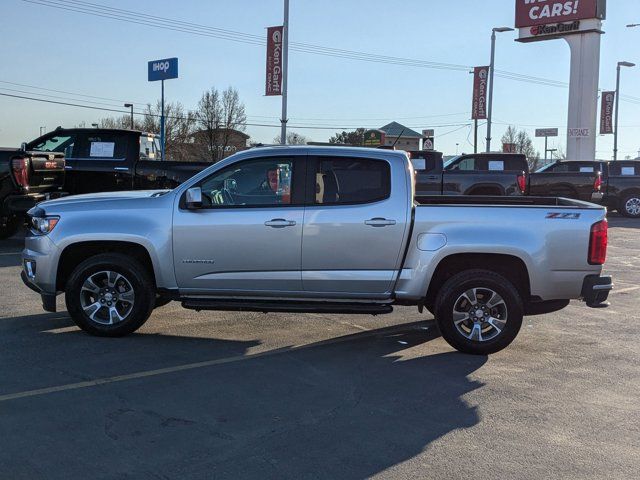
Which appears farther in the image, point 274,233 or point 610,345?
point 610,345

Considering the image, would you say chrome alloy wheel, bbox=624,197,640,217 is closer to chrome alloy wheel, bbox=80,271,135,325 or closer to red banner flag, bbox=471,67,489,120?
red banner flag, bbox=471,67,489,120

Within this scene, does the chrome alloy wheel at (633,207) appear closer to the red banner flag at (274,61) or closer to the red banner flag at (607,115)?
the red banner flag at (274,61)

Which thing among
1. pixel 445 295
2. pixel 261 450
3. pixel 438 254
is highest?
pixel 438 254

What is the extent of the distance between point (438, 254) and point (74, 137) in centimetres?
978

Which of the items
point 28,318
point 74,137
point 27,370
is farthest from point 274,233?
point 74,137

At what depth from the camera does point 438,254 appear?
5957 millimetres

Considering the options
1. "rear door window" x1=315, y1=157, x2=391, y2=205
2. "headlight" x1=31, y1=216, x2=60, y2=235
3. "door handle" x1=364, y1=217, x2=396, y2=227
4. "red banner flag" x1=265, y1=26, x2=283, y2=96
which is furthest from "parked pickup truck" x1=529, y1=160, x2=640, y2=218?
"headlight" x1=31, y1=216, x2=60, y2=235

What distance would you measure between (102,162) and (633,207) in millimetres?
19077

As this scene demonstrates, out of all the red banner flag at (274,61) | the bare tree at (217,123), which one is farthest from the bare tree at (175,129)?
the red banner flag at (274,61)

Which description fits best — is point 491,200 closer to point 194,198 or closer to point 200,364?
point 194,198

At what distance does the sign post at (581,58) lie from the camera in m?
28.5

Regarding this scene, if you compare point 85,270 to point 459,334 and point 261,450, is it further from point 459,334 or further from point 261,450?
point 459,334

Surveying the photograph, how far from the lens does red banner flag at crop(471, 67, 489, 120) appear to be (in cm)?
3453

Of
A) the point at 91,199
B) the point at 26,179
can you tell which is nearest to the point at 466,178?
the point at 26,179
